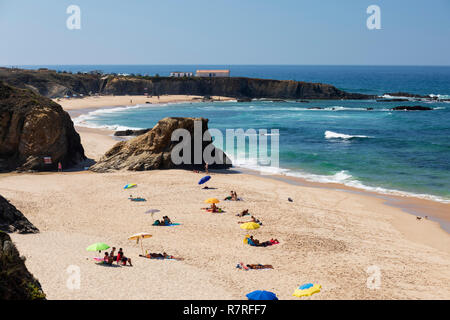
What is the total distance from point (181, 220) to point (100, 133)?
3024 centimetres

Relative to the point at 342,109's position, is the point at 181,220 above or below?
below

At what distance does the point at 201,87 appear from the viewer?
3969 inches

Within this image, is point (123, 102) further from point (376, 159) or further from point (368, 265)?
point (368, 265)

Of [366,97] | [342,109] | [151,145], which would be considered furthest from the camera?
[366,97]

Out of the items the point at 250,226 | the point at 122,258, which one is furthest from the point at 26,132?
the point at 122,258

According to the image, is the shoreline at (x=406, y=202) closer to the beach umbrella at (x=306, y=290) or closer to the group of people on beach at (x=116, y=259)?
the beach umbrella at (x=306, y=290)

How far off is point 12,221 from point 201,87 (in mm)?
87052

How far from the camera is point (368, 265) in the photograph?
14.5 m

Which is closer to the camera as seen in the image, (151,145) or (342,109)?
(151,145)

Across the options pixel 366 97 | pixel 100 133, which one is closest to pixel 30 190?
pixel 100 133

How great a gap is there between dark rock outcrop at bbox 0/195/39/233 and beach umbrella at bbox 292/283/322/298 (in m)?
10.4

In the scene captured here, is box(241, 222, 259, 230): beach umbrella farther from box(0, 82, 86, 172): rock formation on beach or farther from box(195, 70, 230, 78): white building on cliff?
box(195, 70, 230, 78): white building on cliff

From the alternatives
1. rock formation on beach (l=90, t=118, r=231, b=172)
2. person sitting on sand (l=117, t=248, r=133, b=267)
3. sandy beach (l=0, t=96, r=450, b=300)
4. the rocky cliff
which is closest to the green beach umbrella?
sandy beach (l=0, t=96, r=450, b=300)

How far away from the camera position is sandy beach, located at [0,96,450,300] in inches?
484
